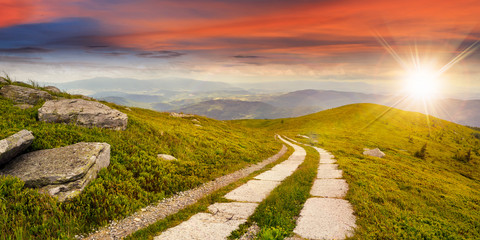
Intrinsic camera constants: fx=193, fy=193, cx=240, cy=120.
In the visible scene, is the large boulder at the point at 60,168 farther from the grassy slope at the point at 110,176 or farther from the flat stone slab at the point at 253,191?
the flat stone slab at the point at 253,191

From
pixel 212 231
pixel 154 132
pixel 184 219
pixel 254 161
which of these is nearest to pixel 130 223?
pixel 184 219

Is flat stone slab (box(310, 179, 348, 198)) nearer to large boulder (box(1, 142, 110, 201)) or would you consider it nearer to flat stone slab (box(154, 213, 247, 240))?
flat stone slab (box(154, 213, 247, 240))

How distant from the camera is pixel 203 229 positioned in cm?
858

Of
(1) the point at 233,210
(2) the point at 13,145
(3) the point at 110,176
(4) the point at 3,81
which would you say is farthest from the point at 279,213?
(4) the point at 3,81

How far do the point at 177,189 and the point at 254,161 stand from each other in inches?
507

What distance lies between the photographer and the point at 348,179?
1608 centimetres

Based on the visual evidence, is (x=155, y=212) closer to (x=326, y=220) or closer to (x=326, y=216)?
(x=326, y=220)

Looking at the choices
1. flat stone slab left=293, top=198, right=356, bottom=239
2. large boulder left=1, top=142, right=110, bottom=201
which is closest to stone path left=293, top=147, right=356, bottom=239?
flat stone slab left=293, top=198, right=356, bottom=239

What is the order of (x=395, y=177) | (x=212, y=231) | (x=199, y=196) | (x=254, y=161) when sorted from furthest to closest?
(x=254, y=161)
(x=395, y=177)
(x=199, y=196)
(x=212, y=231)

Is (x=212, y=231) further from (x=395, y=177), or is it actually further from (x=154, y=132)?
(x=395, y=177)

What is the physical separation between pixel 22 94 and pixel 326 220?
1208 inches

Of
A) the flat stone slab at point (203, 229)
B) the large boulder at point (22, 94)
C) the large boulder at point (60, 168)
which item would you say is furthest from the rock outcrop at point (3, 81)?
the flat stone slab at point (203, 229)

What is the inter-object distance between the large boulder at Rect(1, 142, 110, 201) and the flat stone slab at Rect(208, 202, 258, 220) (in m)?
7.24

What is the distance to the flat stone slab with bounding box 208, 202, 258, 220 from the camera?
991 centimetres
